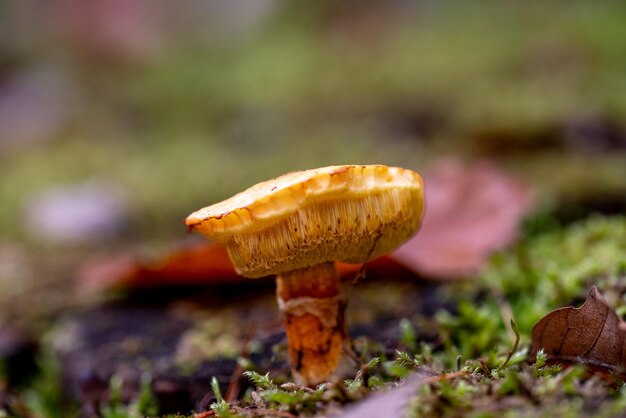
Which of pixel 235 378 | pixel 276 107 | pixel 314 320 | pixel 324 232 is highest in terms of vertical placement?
pixel 276 107

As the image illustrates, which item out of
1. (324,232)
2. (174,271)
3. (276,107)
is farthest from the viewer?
(276,107)

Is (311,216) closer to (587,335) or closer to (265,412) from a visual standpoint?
(265,412)

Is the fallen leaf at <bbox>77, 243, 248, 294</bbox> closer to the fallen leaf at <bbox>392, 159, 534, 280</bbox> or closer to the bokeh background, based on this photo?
the fallen leaf at <bbox>392, 159, 534, 280</bbox>

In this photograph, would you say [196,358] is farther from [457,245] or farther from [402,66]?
[402,66]

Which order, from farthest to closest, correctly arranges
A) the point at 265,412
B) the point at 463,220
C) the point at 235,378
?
the point at 463,220 < the point at 235,378 < the point at 265,412

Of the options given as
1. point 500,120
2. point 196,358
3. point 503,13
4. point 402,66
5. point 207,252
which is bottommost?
point 196,358

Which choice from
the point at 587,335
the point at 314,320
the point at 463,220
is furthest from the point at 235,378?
the point at 463,220

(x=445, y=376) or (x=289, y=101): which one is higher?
(x=289, y=101)

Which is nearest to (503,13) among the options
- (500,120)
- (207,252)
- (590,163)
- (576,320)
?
(500,120)
